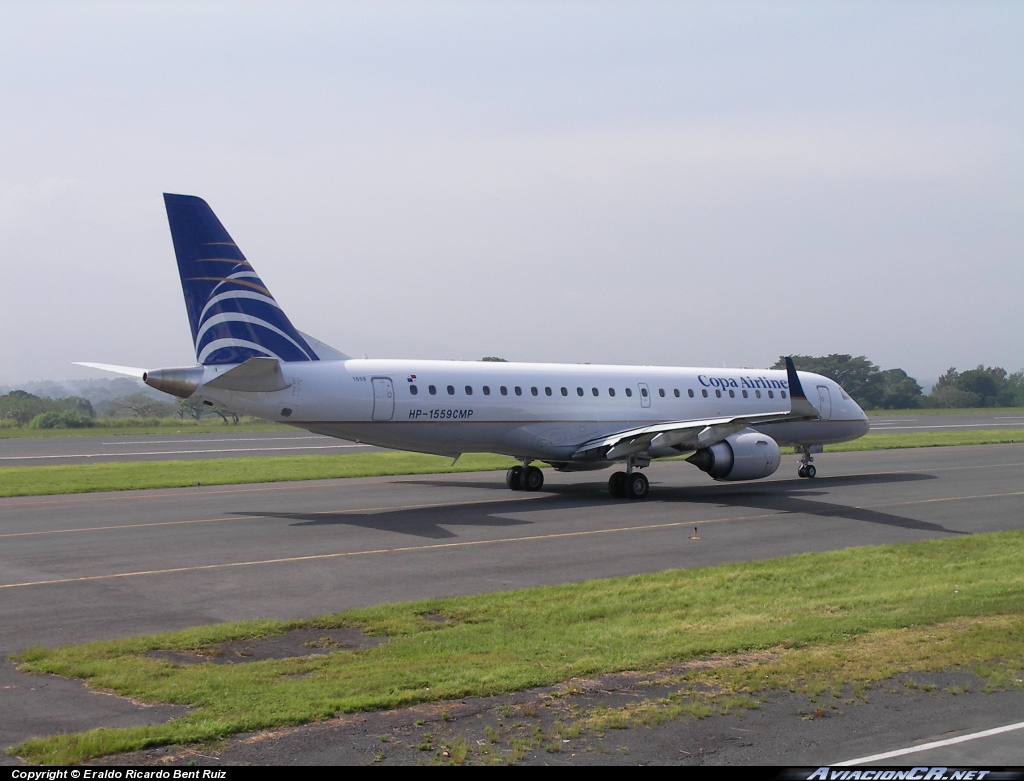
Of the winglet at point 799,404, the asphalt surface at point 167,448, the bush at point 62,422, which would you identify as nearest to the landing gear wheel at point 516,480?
the winglet at point 799,404

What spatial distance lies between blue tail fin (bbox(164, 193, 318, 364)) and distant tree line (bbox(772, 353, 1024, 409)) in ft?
295

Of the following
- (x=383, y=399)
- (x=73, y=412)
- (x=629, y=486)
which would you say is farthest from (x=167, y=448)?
(x=73, y=412)

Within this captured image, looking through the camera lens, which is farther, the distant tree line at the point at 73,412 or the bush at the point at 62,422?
the distant tree line at the point at 73,412

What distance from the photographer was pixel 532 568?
16156 millimetres

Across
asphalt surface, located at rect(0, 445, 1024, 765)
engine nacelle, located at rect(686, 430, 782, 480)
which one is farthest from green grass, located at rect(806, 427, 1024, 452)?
engine nacelle, located at rect(686, 430, 782, 480)

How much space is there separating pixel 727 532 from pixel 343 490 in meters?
12.1

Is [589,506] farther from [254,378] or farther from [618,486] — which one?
[254,378]

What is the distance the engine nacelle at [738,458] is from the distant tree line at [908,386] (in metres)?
82.6

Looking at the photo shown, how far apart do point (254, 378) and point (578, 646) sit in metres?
14.2

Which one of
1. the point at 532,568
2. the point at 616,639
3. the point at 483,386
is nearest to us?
the point at 616,639

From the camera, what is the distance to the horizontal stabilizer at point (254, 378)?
2248cm

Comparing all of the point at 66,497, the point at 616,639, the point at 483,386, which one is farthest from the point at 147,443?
the point at 616,639

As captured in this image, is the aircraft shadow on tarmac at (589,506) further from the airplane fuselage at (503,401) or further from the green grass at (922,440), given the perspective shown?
the green grass at (922,440)

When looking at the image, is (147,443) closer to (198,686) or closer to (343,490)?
(343,490)
